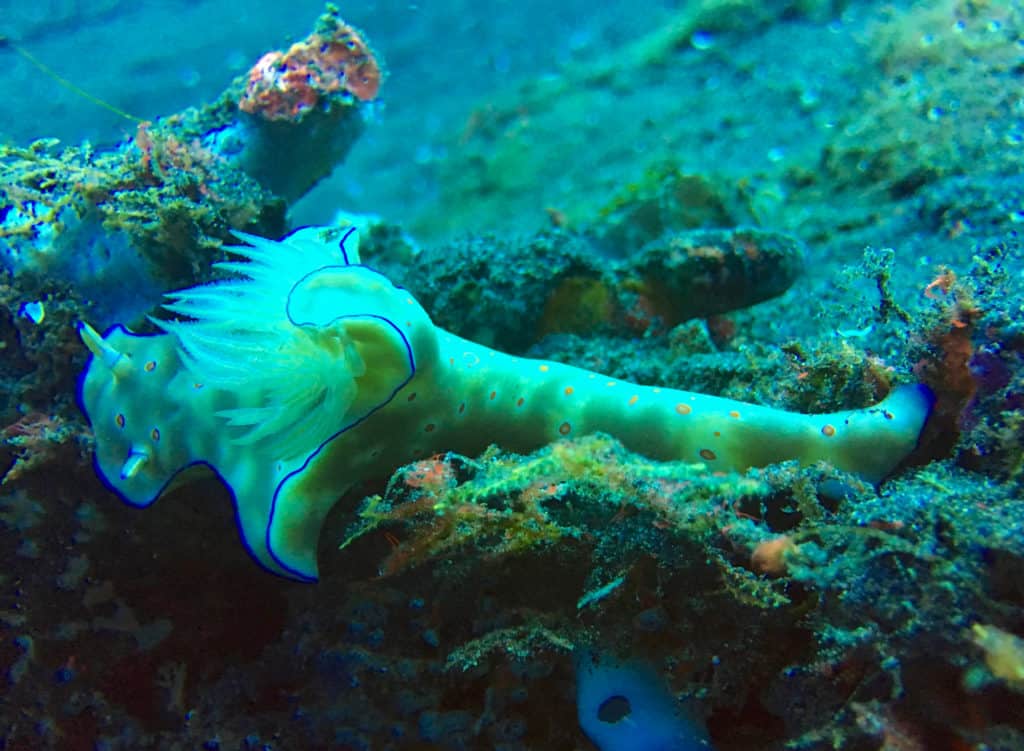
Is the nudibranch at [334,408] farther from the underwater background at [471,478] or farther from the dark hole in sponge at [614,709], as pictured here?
the dark hole in sponge at [614,709]

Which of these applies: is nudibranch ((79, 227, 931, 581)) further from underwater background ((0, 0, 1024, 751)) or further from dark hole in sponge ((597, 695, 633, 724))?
dark hole in sponge ((597, 695, 633, 724))

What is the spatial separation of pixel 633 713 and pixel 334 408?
1445 mm

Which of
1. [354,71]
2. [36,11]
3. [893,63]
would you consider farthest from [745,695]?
[36,11]

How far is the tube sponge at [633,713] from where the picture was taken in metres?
1.92

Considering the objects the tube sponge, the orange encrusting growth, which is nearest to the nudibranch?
the tube sponge

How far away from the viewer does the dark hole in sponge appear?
6.37 ft

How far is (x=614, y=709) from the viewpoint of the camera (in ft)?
6.41

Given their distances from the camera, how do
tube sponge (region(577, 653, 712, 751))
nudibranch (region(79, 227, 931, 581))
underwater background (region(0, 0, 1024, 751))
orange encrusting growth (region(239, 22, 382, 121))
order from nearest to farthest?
1. underwater background (region(0, 0, 1024, 751))
2. tube sponge (region(577, 653, 712, 751))
3. nudibranch (region(79, 227, 931, 581))
4. orange encrusting growth (region(239, 22, 382, 121))

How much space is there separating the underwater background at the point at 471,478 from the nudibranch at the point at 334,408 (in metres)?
0.02

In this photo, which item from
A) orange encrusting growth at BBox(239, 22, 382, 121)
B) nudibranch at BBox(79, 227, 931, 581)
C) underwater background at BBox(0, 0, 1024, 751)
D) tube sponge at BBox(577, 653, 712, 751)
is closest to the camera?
underwater background at BBox(0, 0, 1024, 751)

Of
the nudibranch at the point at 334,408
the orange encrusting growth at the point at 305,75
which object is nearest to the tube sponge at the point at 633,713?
the nudibranch at the point at 334,408

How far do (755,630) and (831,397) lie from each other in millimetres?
1036

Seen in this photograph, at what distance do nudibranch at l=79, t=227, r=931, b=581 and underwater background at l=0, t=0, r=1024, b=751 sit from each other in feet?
0.05

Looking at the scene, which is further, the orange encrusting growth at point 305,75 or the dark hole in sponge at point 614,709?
the orange encrusting growth at point 305,75
